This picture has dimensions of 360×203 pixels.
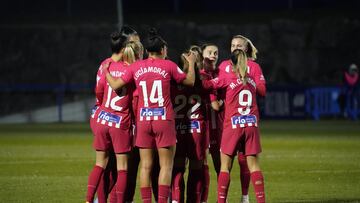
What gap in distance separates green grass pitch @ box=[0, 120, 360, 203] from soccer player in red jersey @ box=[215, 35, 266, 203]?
909mm

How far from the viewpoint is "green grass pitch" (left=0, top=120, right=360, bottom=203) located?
16.0m

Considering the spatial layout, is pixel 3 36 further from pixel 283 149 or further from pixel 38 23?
pixel 283 149

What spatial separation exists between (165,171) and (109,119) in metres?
0.99

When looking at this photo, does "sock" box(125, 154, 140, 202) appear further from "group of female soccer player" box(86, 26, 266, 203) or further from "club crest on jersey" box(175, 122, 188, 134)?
"club crest on jersey" box(175, 122, 188, 134)

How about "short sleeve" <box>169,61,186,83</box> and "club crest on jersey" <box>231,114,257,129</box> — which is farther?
"club crest on jersey" <box>231,114,257,129</box>

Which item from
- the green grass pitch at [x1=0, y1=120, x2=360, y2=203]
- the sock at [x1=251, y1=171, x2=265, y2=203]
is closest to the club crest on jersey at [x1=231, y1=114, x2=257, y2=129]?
the sock at [x1=251, y1=171, x2=265, y2=203]

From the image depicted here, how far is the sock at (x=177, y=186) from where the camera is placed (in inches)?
525

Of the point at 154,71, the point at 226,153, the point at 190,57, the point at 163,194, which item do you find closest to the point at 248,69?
the point at 190,57

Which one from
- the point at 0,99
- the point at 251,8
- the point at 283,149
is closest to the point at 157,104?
the point at 283,149

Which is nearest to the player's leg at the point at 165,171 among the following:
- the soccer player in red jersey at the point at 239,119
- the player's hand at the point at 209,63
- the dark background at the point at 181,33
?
the soccer player in red jersey at the point at 239,119

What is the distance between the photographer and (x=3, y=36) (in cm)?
4144

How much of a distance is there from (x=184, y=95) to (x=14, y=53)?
28.6m

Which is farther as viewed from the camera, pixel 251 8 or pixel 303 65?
pixel 251 8

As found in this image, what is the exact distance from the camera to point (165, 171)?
41.5ft
